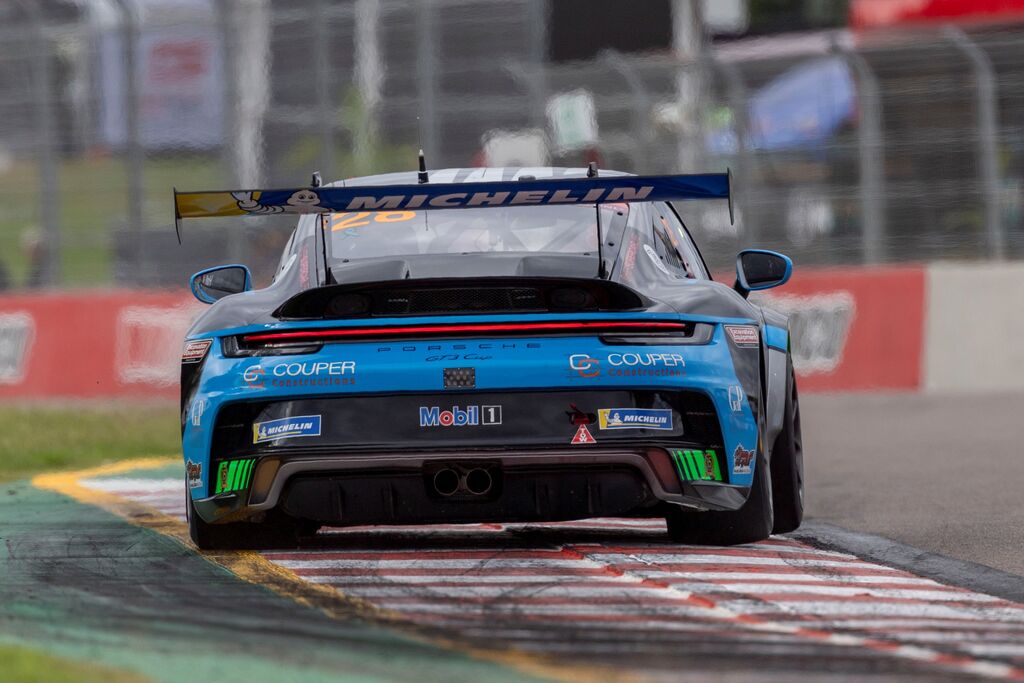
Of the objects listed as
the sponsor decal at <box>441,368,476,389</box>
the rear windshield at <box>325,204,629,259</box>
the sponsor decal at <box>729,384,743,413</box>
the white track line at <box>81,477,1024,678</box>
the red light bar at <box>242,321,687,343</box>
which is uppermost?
the rear windshield at <box>325,204,629,259</box>

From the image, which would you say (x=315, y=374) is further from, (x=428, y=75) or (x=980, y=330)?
(x=428, y=75)

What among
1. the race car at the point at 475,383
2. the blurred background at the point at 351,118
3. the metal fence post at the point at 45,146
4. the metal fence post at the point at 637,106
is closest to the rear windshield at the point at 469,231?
the race car at the point at 475,383

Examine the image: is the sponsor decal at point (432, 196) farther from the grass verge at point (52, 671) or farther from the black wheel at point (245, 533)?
the grass verge at point (52, 671)

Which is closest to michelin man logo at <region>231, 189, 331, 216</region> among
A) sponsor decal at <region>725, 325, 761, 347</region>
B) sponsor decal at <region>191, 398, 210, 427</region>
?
sponsor decal at <region>191, 398, 210, 427</region>

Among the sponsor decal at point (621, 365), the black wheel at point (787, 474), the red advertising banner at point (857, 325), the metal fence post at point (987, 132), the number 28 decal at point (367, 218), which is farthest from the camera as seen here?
the red advertising banner at point (857, 325)

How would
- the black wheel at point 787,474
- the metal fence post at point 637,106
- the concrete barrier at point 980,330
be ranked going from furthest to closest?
the metal fence post at point 637,106 → the concrete barrier at point 980,330 → the black wheel at point 787,474

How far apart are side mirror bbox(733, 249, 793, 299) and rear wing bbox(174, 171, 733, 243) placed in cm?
123

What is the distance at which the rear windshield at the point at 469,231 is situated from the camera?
24.8 ft

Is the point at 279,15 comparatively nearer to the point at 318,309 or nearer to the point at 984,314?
the point at 984,314

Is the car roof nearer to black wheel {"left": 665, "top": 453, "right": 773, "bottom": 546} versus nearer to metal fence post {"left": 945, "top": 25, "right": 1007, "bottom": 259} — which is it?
black wheel {"left": 665, "top": 453, "right": 773, "bottom": 546}

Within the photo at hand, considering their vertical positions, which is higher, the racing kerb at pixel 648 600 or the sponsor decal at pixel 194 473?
the sponsor decal at pixel 194 473

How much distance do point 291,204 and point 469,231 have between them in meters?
0.82

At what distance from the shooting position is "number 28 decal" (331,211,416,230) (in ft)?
25.8

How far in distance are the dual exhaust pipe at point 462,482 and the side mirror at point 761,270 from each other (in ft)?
5.44
